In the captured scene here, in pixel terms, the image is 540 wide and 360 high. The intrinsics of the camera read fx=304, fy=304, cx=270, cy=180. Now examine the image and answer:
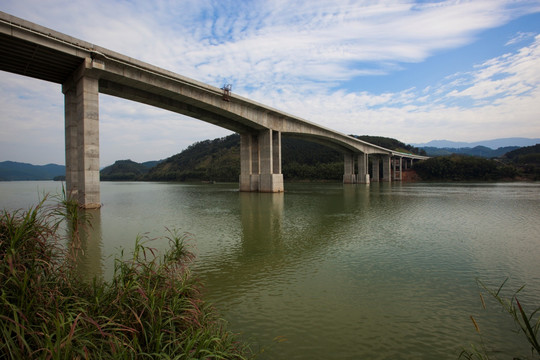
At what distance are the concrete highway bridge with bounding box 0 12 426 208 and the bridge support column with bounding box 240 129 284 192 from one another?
13 cm

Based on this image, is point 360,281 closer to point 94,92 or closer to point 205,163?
point 94,92

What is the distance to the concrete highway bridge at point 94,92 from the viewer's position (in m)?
19.5

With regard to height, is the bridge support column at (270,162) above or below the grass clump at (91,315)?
above

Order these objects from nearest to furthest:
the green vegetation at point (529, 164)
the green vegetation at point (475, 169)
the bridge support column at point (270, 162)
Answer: the bridge support column at point (270, 162) → the green vegetation at point (529, 164) → the green vegetation at point (475, 169)

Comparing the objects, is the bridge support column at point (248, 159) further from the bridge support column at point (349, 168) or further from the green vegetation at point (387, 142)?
the green vegetation at point (387, 142)

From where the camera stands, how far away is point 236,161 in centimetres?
11144

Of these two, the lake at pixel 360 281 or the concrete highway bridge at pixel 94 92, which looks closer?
the lake at pixel 360 281

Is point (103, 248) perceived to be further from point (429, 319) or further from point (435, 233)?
point (435, 233)

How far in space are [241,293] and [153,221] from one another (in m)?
10.2

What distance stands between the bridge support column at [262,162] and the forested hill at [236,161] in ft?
161

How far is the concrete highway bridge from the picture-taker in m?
19.5

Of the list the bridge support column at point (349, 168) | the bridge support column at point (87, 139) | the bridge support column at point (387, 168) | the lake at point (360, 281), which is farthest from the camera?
the bridge support column at point (387, 168)

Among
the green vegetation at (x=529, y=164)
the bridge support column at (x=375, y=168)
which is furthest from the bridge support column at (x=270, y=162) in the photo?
the green vegetation at (x=529, y=164)

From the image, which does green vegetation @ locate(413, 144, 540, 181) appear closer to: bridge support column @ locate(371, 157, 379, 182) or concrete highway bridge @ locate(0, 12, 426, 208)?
bridge support column @ locate(371, 157, 379, 182)
